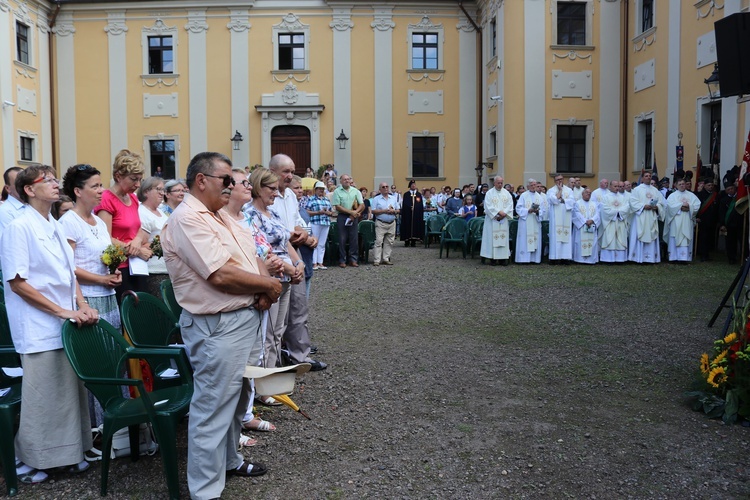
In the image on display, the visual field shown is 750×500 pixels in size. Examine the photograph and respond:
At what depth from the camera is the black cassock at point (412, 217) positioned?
67.8 feet

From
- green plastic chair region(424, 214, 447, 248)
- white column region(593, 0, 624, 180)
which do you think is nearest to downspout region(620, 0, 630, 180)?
white column region(593, 0, 624, 180)

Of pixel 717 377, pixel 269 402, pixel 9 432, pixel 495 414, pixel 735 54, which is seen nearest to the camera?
pixel 9 432

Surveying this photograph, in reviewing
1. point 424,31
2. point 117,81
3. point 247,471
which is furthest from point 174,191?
point 117,81

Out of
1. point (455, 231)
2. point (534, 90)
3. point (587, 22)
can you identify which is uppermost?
point (587, 22)

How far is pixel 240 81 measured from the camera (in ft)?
87.5

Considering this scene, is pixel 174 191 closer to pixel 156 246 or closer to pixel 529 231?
pixel 156 246

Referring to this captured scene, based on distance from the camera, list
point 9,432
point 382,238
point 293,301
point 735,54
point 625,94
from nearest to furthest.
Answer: point 9,432, point 293,301, point 735,54, point 382,238, point 625,94

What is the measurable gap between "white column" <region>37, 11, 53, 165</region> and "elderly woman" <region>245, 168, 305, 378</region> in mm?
23832

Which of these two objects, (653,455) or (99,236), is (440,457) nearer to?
(653,455)

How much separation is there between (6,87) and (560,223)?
19.7 meters

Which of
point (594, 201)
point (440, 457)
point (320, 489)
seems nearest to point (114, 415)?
point (320, 489)

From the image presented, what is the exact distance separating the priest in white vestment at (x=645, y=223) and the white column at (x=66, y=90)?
20815mm

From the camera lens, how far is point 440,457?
420cm

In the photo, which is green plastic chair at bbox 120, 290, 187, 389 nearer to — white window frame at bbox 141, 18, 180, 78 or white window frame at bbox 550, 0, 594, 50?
white window frame at bbox 550, 0, 594, 50
